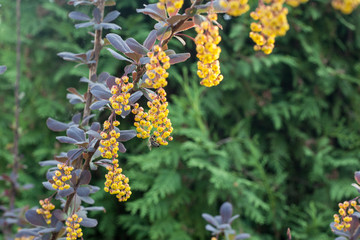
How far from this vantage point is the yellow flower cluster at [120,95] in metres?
A: 0.64

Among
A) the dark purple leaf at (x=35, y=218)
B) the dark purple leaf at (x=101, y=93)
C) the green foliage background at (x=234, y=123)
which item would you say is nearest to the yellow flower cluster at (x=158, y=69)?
the dark purple leaf at (x=101, y=93)

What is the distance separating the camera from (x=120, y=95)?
649mm

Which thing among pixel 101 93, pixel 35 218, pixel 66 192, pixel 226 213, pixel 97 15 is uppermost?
pixel 97 15

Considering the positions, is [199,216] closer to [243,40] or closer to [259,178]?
[259,178]

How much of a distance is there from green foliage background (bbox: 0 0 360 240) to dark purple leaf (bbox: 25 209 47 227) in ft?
4.66

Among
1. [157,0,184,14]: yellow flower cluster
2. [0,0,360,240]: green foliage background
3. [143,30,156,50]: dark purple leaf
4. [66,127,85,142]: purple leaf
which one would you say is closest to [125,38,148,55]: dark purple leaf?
[143,30,156,50]: dark purple leaf

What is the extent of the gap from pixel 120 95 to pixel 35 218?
440 millimetres

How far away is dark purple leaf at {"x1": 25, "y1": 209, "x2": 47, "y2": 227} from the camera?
86 cm

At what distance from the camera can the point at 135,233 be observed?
2867mm

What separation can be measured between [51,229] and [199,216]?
6.07 ft

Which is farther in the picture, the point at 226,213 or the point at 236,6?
the point at 226,213

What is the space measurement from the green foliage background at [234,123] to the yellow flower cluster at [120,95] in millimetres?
1594

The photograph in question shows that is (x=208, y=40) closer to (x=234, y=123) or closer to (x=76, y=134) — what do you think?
(x=76, y=134)

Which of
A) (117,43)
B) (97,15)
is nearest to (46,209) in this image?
(117,43)
